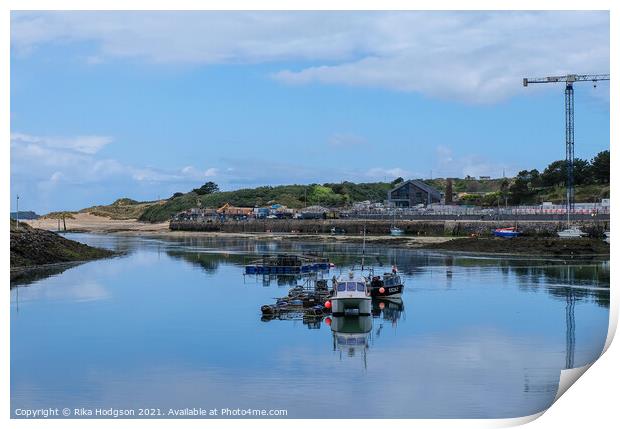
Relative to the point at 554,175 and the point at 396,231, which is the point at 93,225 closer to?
the point at 396,231

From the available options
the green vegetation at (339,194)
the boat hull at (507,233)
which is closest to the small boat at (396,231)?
the boat hull at (507,233)

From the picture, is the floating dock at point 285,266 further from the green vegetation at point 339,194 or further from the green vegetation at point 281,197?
the green vegetation at point 281,197

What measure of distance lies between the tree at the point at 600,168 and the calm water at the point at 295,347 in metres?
61.8

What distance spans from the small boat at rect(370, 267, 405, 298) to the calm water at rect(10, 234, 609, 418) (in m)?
1.03

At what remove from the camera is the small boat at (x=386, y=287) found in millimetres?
39719

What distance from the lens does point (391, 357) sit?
2703 cm

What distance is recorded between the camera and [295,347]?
28312 mm

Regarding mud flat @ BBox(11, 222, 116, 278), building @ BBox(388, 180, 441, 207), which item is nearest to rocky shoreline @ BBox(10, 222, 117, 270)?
mud flat @ BBox(11, 222, 116, 278)

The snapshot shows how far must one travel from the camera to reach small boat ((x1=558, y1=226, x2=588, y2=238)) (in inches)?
2989

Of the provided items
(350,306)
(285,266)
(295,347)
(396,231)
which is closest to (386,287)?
(350,306)

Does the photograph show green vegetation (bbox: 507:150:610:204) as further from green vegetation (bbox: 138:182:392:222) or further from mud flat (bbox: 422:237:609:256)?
green vegetation (bbox: 138:182:392:222)

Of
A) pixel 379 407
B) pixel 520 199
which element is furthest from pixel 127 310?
pixel 520 199
